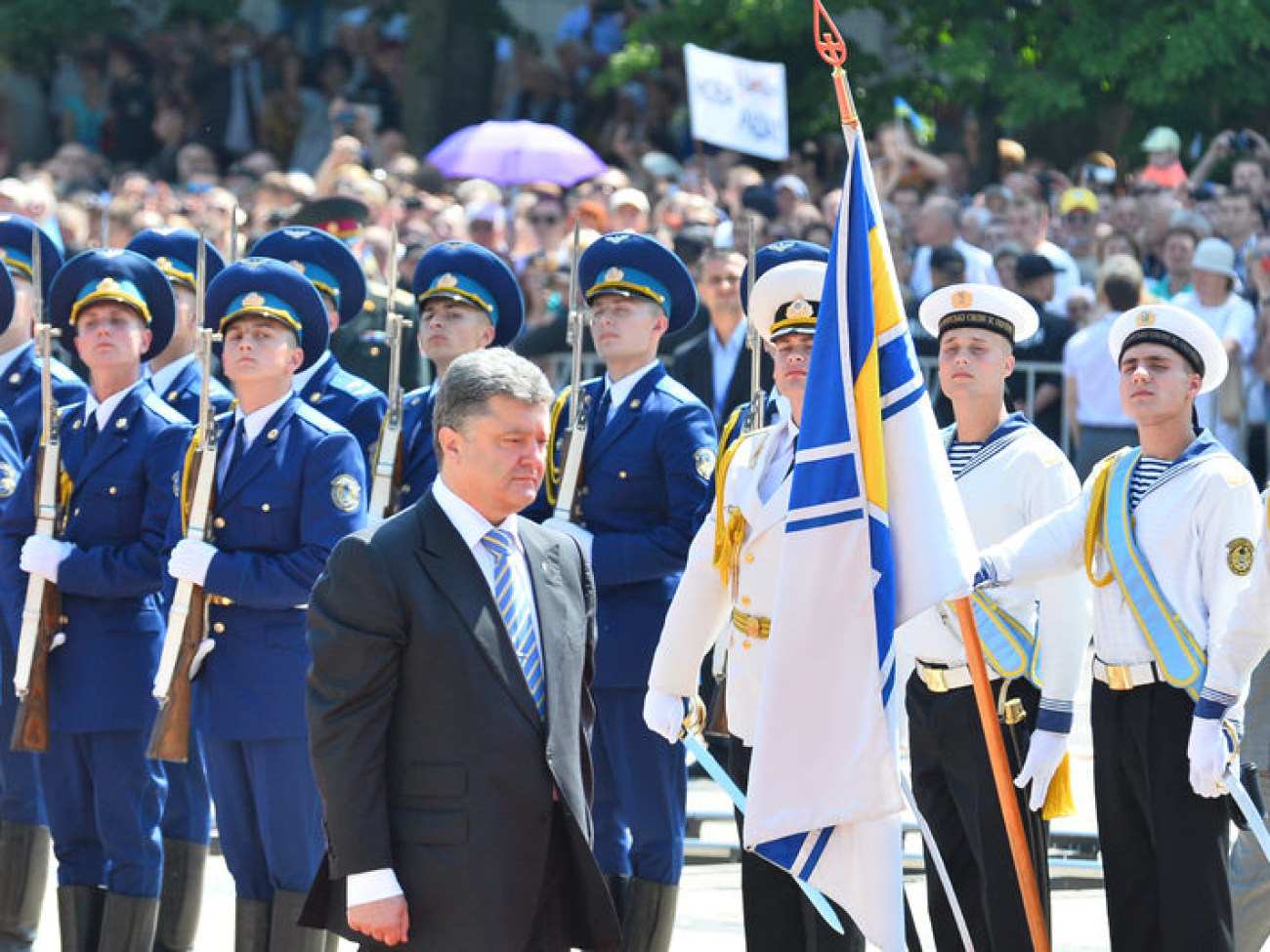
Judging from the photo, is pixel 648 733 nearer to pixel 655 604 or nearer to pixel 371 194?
pixel 655 604

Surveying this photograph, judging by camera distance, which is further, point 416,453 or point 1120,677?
point 416,453

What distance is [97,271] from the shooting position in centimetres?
802

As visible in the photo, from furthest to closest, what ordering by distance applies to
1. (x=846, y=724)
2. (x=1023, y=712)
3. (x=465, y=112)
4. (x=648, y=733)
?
1. (x=465, y=112)
2. (x=648, y=733)
3. (x=1023, y=712)
4. (x=846, y=724)

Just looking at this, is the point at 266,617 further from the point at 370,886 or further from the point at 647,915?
the point at 370,886

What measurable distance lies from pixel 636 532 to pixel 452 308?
1.09 meters

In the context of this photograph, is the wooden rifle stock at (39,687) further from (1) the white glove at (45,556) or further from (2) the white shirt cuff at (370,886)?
(2) the white shirt cuff at (370,886)

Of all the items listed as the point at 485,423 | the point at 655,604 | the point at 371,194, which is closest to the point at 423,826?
the point at 485,423

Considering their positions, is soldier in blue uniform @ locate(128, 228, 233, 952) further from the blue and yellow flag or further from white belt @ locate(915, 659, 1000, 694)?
the blue and yellow flag

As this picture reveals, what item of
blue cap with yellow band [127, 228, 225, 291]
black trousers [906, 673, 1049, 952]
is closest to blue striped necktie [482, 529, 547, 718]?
black trousers [906, 673, 1049, 952]

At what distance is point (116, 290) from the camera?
7934mm

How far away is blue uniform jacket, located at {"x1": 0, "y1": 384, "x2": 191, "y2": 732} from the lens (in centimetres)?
759

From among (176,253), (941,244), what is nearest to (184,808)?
(176,253)

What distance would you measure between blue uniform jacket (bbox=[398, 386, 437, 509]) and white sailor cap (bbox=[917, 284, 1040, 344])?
6.31 ft

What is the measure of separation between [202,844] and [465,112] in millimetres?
14001
